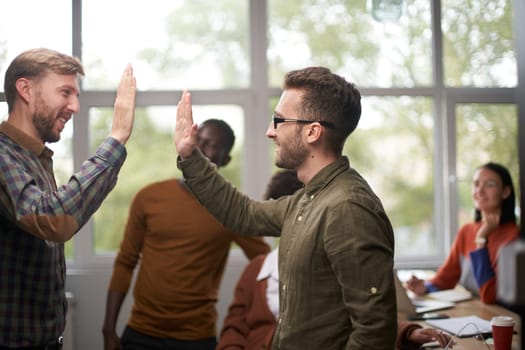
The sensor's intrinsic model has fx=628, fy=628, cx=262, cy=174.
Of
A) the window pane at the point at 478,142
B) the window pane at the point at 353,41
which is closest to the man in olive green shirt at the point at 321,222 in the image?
the window pane at the point at 353,41

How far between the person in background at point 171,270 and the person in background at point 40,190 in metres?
0.83

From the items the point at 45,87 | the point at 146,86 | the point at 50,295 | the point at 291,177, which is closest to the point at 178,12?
the point at 146,86

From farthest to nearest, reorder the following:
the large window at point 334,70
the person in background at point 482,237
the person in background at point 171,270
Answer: the large window at point 334,70 → the person in background at point 482,237 → the person in background at point 171,270

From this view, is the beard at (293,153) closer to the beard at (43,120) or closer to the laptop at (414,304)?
the beard at (43,120)

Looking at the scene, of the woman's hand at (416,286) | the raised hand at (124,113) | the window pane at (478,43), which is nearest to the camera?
the raised hand at (124,113)

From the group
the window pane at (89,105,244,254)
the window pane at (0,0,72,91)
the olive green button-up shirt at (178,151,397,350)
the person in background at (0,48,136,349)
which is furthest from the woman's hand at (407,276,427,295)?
the window pane at (0,0,72,91)

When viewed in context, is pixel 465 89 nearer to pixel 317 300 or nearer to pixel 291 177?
pixel 291 177

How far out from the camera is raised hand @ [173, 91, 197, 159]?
1.92m

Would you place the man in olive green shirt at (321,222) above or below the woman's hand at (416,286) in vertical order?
above

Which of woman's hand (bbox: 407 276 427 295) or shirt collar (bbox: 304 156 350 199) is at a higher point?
shirt collar (bbox: 304 156 350 199)

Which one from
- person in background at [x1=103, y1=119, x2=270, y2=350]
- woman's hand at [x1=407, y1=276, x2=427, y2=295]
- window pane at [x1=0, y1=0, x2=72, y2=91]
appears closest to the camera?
person in background at [x1=103, y1=119, x2=270, y2=350]

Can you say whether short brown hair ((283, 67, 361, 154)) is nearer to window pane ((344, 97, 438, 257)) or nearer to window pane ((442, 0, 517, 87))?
window pane ((344, 97, 438, 257))

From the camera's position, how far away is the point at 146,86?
4.44 metres

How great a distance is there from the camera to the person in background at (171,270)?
2.66m
